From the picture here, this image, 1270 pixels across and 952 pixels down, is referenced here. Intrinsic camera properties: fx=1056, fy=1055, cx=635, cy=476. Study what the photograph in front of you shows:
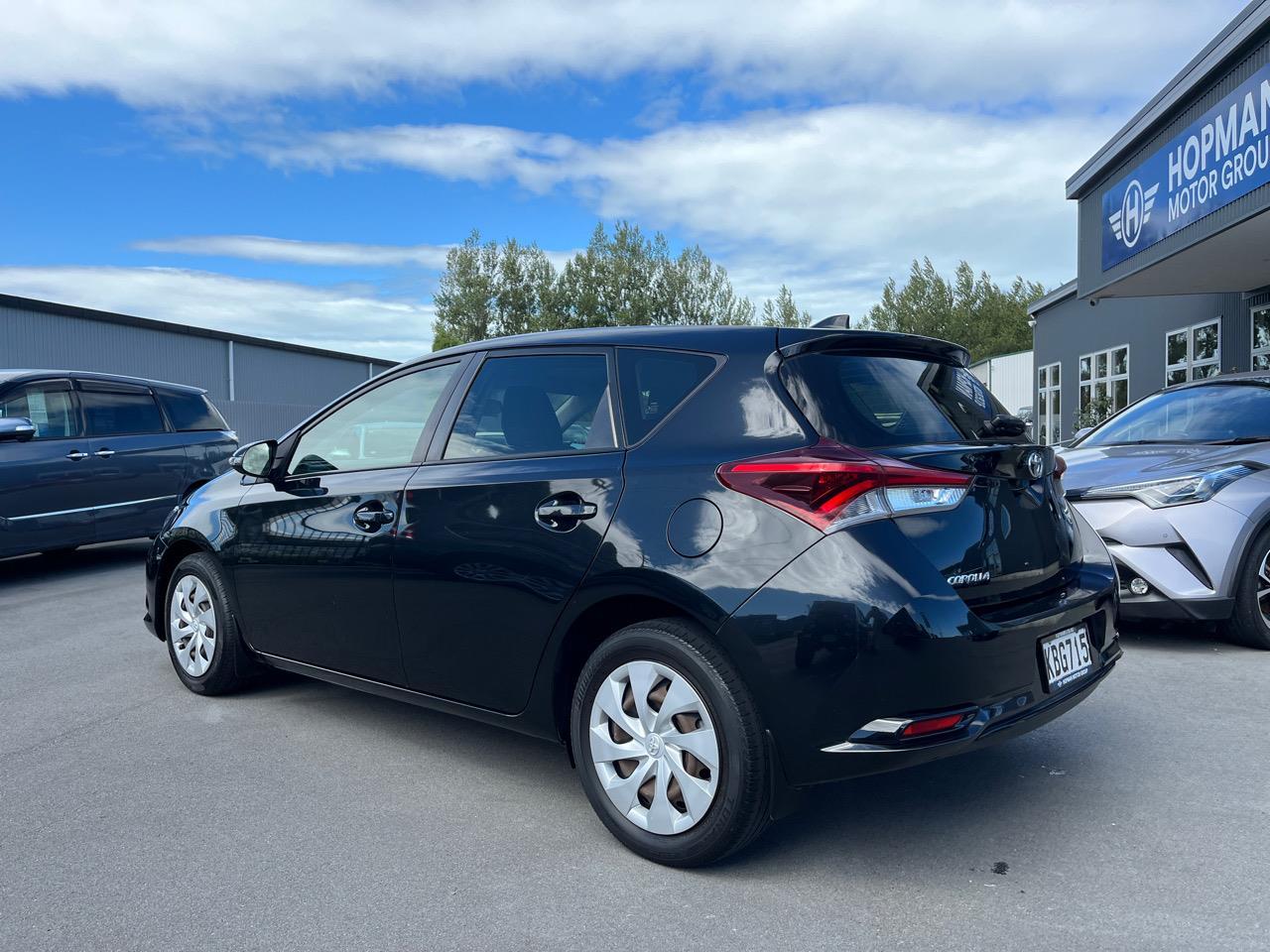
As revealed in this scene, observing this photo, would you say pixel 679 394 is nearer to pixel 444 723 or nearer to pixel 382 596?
pixel 382 596

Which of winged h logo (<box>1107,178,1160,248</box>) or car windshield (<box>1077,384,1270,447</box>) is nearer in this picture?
car windshield (<box>1077,384,1270,447</box>)

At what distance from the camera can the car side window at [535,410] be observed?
3.48 meters

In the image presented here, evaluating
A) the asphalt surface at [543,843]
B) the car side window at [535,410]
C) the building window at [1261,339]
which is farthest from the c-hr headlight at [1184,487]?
the building window at [1261,339]

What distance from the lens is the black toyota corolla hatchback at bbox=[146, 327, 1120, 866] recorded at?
9.21ft

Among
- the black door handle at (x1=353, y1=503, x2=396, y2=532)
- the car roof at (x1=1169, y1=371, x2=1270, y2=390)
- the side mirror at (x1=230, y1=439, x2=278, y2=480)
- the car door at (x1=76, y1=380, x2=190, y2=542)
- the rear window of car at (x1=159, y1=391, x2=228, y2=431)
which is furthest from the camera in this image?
the rear window of car at (x1=159, y1=391, x2=228, y2=431)

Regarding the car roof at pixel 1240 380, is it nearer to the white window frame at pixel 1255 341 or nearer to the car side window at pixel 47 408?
the car side window at pixel 47 408

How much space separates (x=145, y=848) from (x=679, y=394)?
2155 millimetres

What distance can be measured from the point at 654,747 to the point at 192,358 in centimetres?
3275

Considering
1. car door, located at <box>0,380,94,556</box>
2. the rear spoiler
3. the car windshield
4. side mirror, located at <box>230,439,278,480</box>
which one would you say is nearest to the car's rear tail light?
the rear spoiler

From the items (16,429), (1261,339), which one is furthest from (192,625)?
(1261,339)

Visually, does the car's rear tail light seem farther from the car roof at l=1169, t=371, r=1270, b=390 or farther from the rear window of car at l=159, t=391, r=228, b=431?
the rear window of car at l=159, t=391, r=228, b=431

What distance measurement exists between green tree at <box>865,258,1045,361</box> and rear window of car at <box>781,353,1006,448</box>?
208 ft

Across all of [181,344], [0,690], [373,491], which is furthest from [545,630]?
[181,344]

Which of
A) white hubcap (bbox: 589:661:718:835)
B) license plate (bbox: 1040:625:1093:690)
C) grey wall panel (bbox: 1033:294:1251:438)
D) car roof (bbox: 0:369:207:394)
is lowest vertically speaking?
white hubcap (bbox: 589:661:718:835)
